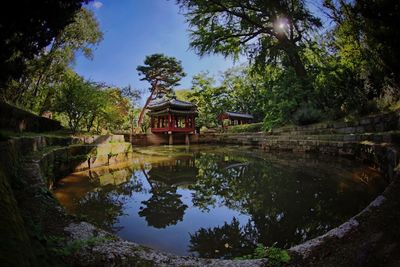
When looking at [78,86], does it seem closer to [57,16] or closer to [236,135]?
[57,16]

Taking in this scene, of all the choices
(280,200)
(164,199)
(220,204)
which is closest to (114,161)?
(164,199)

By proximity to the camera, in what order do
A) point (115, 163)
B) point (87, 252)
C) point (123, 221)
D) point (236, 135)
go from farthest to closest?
1. point (236, 135)
2. point (115, 163)
3. point (123, 221)
4. point (87, 252)

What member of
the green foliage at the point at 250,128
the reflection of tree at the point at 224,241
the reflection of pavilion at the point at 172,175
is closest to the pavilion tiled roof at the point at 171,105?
the green foliage at the point at 250,128

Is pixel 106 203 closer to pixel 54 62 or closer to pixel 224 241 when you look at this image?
pixel 224 241

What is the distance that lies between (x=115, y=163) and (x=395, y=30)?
29.2 ft

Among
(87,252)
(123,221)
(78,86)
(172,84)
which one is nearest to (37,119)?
(78,86)

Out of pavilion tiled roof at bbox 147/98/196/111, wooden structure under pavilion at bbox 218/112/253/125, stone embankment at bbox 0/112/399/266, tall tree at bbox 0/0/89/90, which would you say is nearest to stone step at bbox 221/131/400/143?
stone embankment at bbox 0/112/399/266

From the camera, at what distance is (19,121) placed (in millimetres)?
6398

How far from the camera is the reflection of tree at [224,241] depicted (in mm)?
2855

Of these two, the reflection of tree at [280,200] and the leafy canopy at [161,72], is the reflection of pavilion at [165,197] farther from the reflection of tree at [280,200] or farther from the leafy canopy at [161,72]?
the leafy canopy at [161,72]

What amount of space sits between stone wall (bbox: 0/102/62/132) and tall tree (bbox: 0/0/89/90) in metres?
2.90

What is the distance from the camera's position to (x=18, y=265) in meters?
1.13

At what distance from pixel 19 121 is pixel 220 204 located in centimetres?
526

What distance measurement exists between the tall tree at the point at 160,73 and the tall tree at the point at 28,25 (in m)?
27.8
